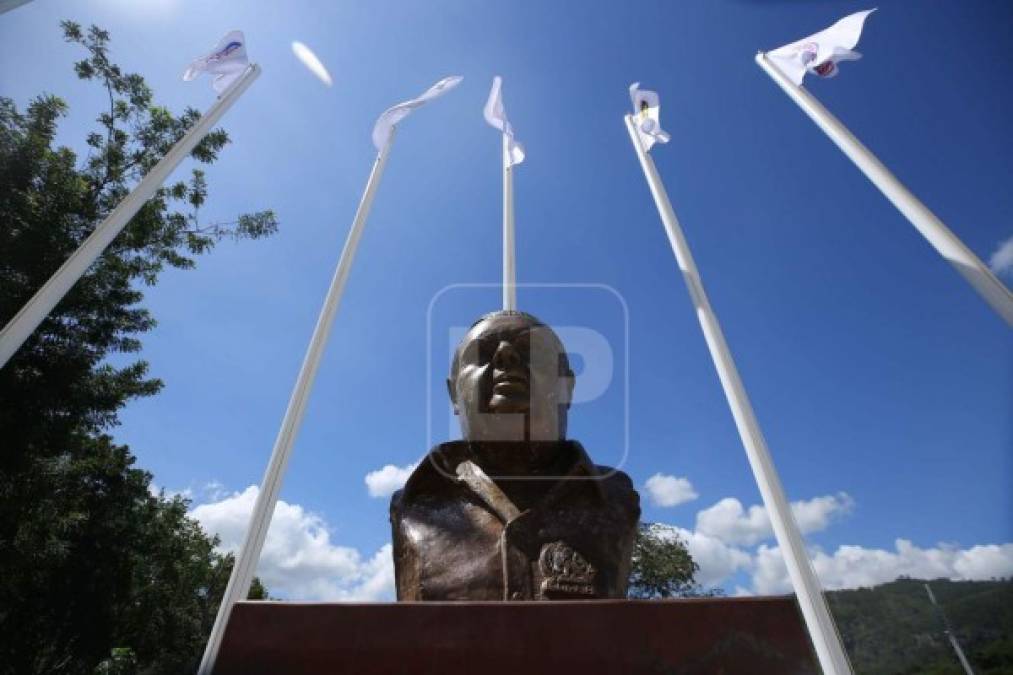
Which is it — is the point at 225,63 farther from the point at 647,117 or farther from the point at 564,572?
the point at 564,572

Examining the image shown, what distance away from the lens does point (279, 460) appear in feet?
13.6

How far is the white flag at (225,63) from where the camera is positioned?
698 cm

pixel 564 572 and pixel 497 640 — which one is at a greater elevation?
pixel 564 572

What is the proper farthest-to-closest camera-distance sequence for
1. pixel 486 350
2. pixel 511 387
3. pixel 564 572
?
1. pixel 486 350
2. pixel 511 387
3. pixel 564 572

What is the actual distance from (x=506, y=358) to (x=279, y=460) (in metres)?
1.82

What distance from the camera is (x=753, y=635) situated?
2307 millimetres

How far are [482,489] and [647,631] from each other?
1540 millimetres

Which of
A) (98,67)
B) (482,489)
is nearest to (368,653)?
(482,489)

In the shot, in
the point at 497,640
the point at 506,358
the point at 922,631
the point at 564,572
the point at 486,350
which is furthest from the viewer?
the point at 922,631

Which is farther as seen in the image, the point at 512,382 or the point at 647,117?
the point at 647,117

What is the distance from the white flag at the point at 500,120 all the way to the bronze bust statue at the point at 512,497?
4.94 metres

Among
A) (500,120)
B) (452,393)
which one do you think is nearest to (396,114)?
(500,120)

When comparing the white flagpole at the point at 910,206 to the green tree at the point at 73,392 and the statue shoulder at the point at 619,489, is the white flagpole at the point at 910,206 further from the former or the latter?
the green tree at the point at 73,392

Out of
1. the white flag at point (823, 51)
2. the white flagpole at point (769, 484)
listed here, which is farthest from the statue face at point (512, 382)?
the white flag at point (823, 51)
